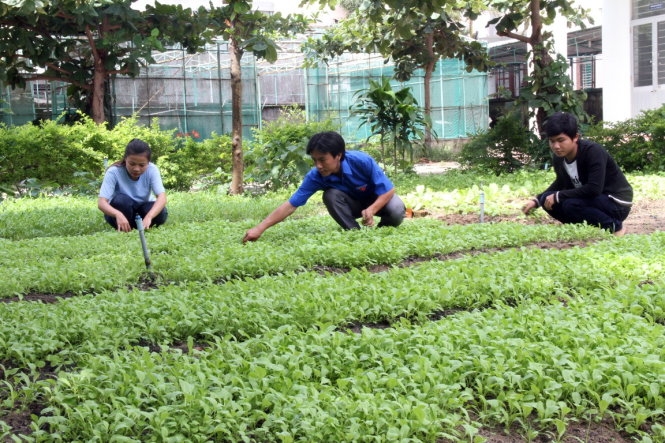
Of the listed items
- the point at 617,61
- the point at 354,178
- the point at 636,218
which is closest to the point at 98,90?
the point at 354,178

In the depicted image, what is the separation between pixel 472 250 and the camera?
7.00 meters

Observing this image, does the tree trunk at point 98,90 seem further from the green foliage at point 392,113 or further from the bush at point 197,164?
the green foliage at point 392,113

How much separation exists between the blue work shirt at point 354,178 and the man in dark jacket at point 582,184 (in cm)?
142

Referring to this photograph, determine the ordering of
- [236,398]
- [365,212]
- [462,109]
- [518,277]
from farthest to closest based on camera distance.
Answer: [462,109] → [365,212] → [518,277] → [236,398]

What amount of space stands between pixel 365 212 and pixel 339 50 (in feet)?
50.0

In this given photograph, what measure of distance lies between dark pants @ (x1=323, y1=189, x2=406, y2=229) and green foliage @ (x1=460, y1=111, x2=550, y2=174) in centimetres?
759

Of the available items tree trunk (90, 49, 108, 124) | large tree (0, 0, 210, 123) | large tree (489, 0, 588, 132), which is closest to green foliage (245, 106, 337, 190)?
large tree (0, 0, 210, 123)

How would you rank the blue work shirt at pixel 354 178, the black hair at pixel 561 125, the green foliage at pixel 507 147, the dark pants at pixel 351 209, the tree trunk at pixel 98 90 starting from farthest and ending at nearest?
the tree trunk at pixel 98 90, the green foliage at pixel 507 147, the dark pants at pixel 351 209, the blue work shirt at pixel 354 178, the black hair at pixel 561 125

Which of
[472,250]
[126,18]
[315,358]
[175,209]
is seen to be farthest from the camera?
[126,18]

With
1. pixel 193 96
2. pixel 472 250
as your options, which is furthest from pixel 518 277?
pixel 193 96

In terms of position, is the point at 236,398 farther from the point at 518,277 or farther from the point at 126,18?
the point at 126,18

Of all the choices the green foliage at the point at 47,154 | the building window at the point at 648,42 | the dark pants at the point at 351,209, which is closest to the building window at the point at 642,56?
the building window at the point at 648,42

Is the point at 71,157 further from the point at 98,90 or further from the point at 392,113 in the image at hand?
the point at 392,113

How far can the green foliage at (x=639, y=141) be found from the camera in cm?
1372
